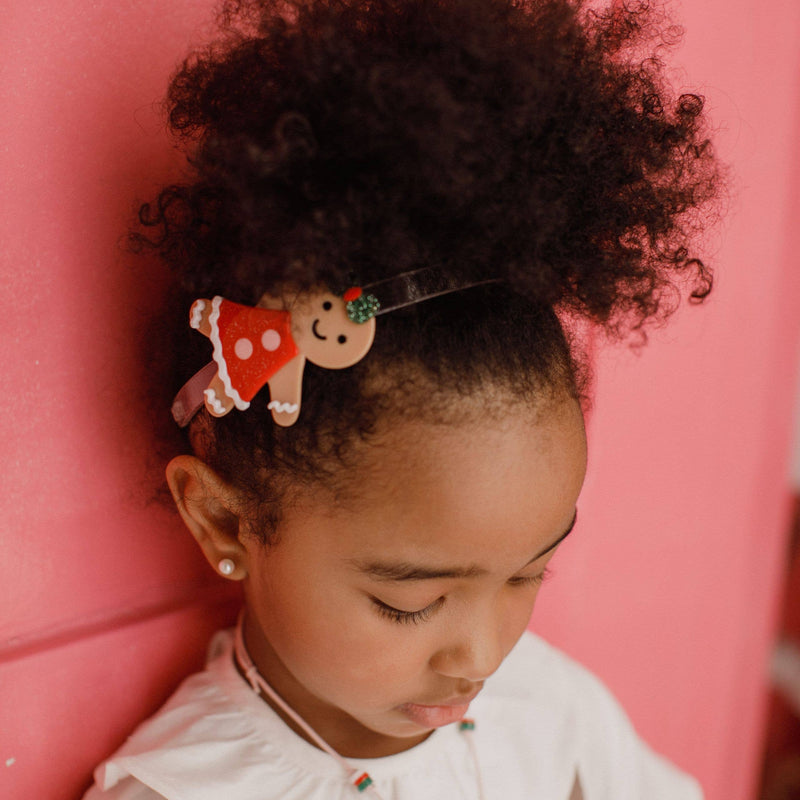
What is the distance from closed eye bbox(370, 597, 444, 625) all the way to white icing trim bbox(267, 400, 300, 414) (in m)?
0.14

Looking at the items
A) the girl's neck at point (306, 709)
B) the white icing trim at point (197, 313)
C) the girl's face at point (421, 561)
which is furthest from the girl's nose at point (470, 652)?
the white icing trim at point (197, 313)

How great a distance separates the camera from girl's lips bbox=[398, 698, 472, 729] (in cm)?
63

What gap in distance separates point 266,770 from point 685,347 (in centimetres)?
67

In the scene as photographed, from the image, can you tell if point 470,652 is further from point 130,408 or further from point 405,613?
point 130,408

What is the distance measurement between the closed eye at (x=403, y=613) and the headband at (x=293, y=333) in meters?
0.14

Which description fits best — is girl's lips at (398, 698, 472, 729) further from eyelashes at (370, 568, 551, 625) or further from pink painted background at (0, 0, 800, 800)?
pink painted background at (0, 0, 800, 800)

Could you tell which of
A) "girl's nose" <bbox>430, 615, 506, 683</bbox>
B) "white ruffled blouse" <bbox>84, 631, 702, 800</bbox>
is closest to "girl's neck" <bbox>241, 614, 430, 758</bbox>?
"white ruffled blouse" <bbox>84, 631, 702, 800</bbox>

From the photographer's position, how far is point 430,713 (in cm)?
64

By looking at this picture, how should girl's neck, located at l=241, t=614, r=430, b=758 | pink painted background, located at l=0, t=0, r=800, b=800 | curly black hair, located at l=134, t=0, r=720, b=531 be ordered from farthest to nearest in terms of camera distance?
1. girl's neck, located at l=241, t=614, r=430, b=758
2. pink painted background, located at l=0, t=0, r=800, b=800
3. curly black hair, located at l=134, t=0, r=720, b=531

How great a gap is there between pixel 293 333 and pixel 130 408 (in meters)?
0.20

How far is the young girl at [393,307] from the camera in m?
0.48

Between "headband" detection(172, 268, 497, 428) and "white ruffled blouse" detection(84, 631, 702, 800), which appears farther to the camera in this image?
"white ruffled blouse" detection(84, 631, 702, 800)

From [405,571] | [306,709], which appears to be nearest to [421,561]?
[405,571]


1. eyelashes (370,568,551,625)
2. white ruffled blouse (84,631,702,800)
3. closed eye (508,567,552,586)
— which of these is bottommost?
white ruffled blouse (84,631,702,800)
